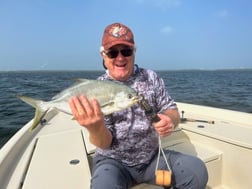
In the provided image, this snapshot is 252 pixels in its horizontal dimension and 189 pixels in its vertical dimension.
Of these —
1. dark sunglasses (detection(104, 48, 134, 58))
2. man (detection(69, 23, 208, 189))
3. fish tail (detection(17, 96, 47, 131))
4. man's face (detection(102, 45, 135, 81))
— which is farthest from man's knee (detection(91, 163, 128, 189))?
dark sunglasses (detection(104, 48, 134, 58))

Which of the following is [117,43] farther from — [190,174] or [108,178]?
[190,174]

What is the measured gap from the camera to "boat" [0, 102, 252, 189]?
2.06m

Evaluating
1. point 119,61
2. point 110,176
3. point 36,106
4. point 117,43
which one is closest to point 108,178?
point 110,176

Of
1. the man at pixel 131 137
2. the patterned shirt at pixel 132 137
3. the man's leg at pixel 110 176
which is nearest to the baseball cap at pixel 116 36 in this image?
the man at pixel 131 137

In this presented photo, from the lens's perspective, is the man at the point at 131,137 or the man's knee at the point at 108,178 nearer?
the man's knee at the point at 108,178

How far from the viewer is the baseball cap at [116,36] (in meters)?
2.02

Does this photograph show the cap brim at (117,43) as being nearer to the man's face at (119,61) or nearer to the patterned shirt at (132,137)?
the man's face at (119,61)

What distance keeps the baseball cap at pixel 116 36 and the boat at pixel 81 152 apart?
1022mm

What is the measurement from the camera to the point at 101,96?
1713mm

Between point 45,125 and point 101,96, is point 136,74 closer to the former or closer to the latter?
point 101,96

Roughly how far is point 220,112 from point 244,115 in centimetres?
40

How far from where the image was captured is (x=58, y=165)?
2.23m

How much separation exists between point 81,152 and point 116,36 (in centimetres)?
117

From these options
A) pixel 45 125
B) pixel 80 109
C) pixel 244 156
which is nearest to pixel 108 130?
pixel 80 109
